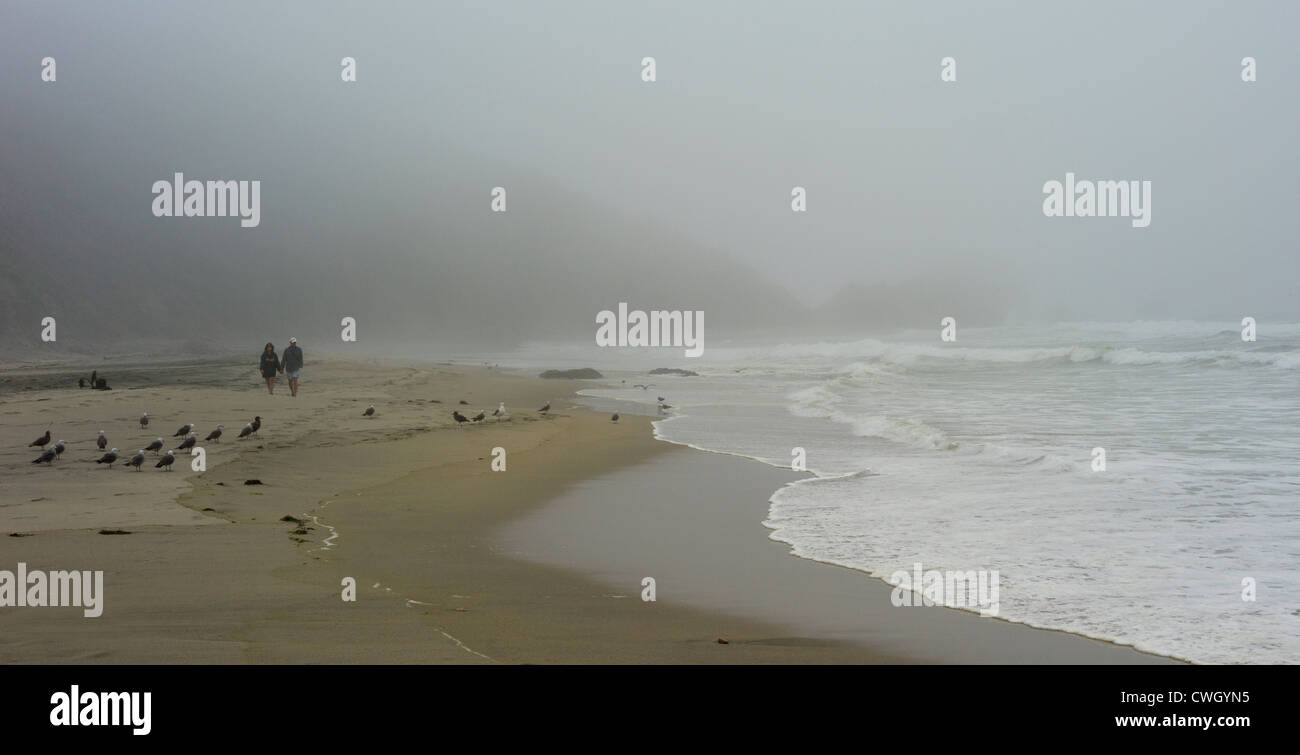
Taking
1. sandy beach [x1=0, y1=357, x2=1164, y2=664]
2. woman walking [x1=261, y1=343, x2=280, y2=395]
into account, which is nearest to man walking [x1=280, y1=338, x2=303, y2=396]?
woman walking [x1=261, y1=343, x2=280, y2=395]

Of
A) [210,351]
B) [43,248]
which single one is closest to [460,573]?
[210,351]

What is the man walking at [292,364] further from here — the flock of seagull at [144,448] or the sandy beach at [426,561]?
the flock of seagull at [144,448]

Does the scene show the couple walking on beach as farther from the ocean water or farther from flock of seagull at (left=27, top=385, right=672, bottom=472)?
the ocean water

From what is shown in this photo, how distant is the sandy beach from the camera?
5453 millimetres

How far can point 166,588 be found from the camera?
6293 mm

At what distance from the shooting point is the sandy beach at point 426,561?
215 inches

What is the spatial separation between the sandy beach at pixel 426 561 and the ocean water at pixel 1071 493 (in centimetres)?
71

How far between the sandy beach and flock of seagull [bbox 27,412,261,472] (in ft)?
0.61

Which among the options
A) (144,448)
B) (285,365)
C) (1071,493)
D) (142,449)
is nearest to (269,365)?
(285,365)

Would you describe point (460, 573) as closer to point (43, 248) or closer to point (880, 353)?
point (880, 353)

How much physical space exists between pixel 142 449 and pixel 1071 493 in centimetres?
1154

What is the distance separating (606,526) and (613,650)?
Result: 449cm

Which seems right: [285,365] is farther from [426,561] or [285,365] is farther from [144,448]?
[426,561]
